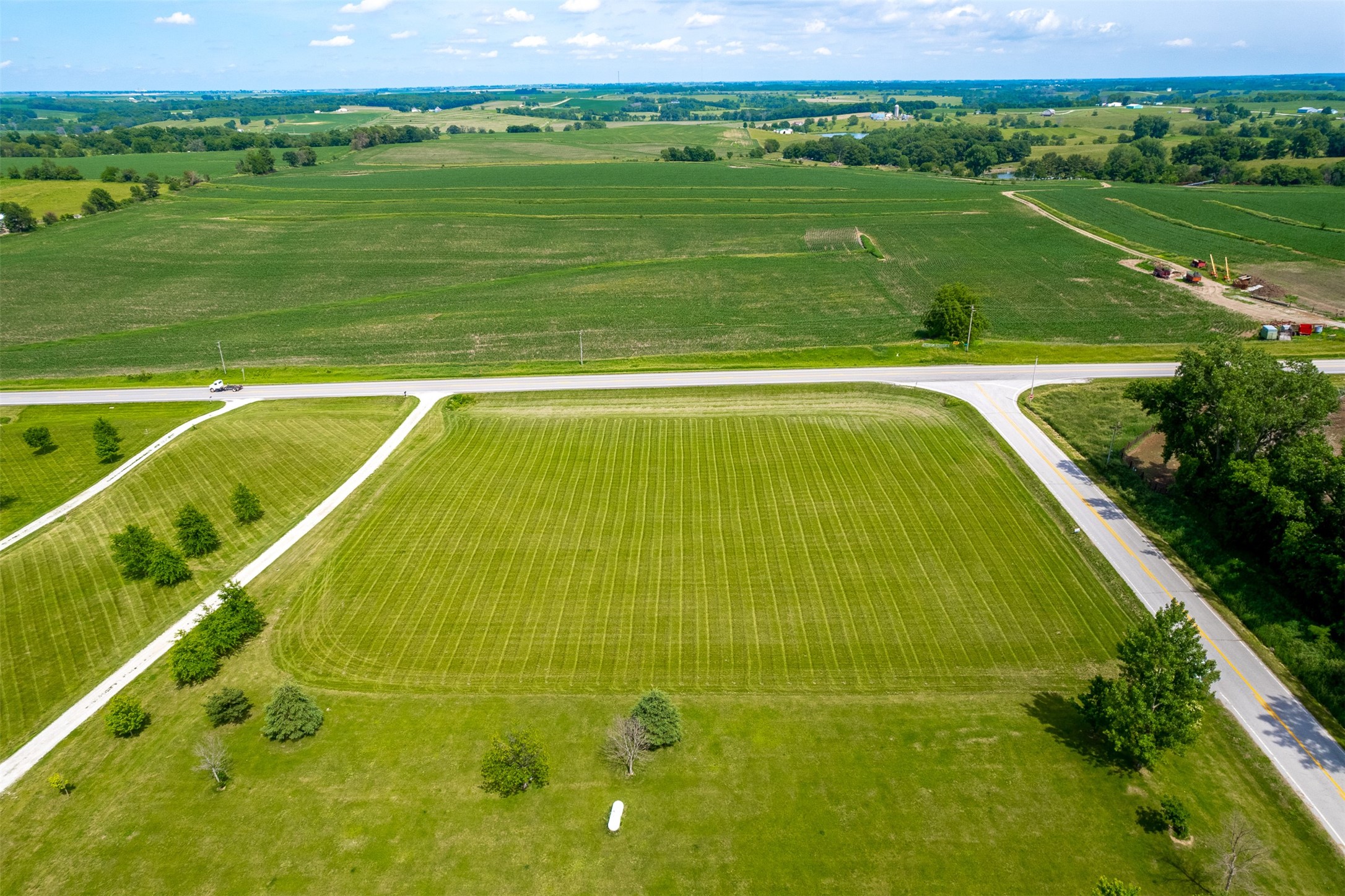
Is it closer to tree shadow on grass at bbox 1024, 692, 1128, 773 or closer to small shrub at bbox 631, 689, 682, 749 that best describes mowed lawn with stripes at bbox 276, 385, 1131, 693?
tree shadow on grass at bbox 1024, 692, 1128, 773

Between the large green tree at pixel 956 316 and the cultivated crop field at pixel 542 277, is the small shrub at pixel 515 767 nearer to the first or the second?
the cultivated crop field at pixel 542 277

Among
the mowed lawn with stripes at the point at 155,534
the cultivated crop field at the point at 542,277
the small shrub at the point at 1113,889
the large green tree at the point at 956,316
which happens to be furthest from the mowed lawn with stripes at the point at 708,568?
the cultivated crop field at the point at 542,277

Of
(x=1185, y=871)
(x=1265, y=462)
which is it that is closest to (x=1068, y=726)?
(x=1185, y=871)

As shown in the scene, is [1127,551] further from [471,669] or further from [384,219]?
[384,219]

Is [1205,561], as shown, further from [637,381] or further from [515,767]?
[637,381]

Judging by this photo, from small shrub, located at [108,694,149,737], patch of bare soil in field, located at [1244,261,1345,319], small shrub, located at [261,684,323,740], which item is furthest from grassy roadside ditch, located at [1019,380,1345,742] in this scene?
small shrub, located at [108,694,149,737]
